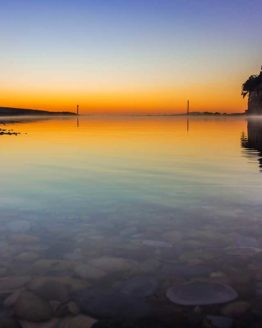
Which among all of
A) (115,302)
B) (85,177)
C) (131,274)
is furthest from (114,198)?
(115,302)

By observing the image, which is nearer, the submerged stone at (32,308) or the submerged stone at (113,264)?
the submerged stone at (32,308)

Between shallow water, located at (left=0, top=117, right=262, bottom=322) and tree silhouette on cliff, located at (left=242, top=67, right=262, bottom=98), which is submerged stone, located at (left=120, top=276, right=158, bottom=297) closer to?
shallow water, located at (left=0, top=117, right=262, bottom=322)

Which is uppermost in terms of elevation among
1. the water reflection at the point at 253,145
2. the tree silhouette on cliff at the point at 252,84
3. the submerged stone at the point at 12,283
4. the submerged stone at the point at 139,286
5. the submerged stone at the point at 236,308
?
the tree silhouette on cliff at the point at 252,84

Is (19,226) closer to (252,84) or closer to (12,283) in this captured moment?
(12,283)

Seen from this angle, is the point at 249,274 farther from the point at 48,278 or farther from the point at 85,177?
the point at 85,177

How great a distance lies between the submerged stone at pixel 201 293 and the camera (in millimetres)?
4289

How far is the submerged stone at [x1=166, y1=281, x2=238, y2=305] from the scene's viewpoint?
4289mm

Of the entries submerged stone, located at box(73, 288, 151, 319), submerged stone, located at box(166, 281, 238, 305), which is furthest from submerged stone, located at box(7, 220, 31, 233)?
submerged stone, located at box(166, 281, 238, 305)

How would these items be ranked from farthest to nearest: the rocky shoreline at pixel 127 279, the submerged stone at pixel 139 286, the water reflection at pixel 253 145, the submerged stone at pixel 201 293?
the water reflection at pixel 253 145
the submerged stone at pixel 139 286
the submerged stone at pixel 201 293
the rocky shoreline at pixel 127 279

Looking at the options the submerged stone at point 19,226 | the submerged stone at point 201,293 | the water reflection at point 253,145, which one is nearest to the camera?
the submerged stone at point 201,293

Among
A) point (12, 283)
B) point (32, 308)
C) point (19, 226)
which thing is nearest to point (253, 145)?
point (19, 226)

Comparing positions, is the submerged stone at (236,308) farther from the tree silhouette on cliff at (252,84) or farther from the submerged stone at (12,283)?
the tree silhouette on cliff at (252,84)

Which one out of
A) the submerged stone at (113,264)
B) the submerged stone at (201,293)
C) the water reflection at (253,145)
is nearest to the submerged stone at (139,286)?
the submerged stone at (201,293)

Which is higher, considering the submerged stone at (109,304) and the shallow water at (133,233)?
the shallow water at (133,233)
